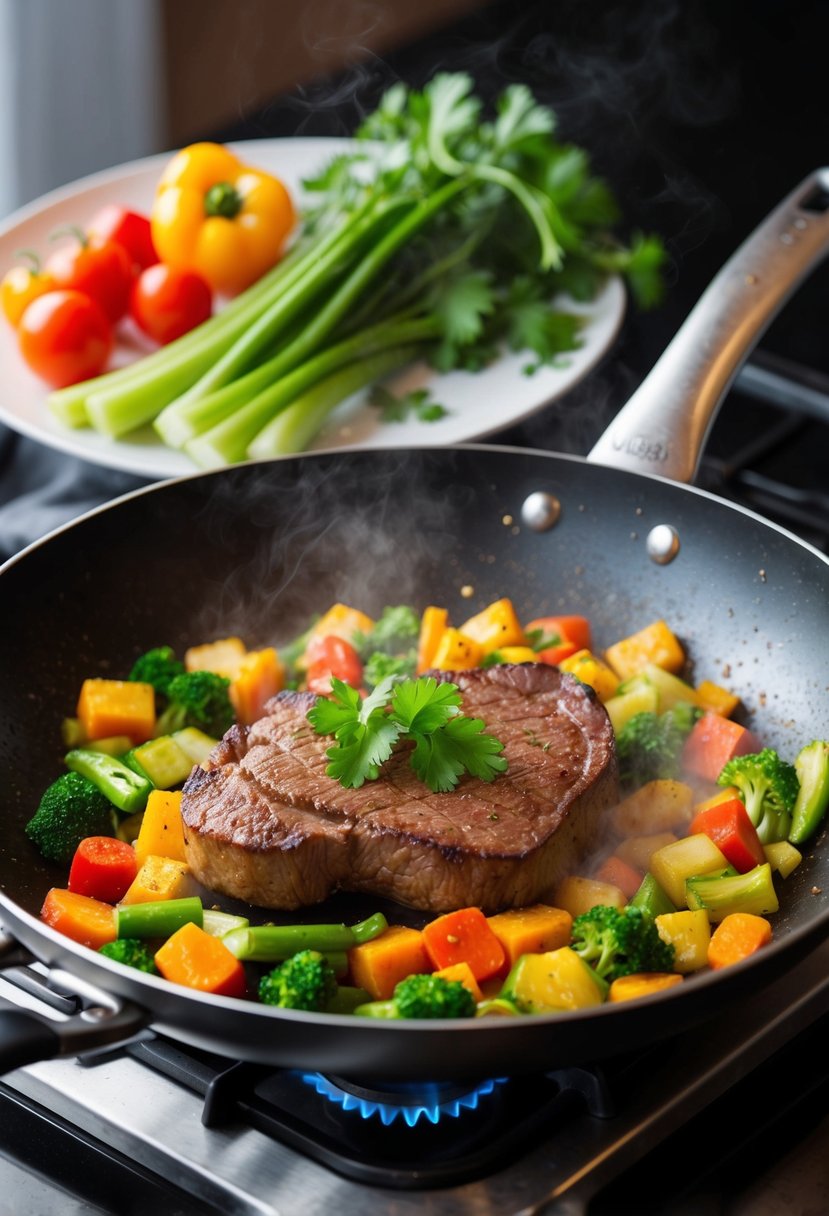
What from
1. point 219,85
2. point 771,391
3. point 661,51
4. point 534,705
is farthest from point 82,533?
point 219,85

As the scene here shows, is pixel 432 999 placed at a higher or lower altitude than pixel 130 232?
lower

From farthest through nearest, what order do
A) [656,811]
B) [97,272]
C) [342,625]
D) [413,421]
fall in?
1. [97,272]
2. [413,421]
3. [342,625]
4. [656,811]

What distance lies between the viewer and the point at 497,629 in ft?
9.09

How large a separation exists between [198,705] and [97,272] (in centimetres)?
172

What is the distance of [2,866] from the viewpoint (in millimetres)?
2270

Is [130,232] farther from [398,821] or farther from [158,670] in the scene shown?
[398,821]

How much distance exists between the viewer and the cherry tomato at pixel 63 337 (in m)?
3.59

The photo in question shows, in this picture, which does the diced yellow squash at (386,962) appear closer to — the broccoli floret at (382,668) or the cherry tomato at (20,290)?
the broccoli floret at (382,668)

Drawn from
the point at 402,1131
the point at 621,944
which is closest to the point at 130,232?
the point at 621,944

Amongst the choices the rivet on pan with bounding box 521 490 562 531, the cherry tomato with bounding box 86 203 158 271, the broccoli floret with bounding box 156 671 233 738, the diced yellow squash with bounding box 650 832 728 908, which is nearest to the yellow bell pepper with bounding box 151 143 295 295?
the cherry tomato with bounding box 86 203 158 271

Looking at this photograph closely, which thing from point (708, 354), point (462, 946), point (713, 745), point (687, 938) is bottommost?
point (713, 745)

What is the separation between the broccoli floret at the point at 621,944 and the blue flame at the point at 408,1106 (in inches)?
9.4

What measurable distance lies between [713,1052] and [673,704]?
873mm

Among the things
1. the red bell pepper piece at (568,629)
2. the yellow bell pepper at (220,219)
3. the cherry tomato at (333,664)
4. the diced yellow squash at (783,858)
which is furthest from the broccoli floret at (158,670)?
the yellow bell pepper at (220,219)
